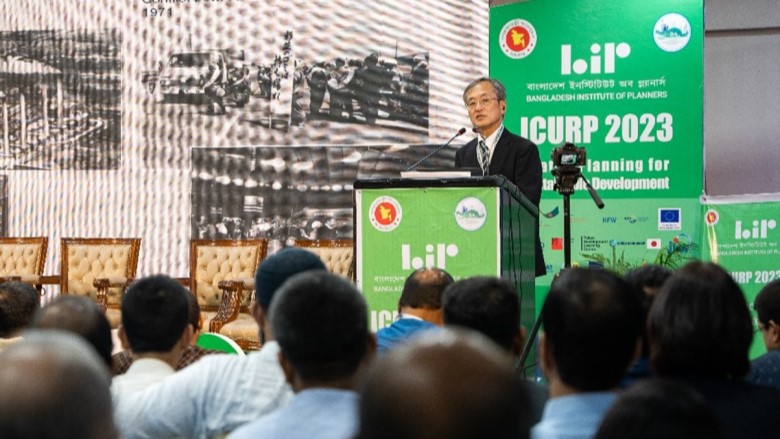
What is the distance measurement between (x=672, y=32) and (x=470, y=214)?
3551mm

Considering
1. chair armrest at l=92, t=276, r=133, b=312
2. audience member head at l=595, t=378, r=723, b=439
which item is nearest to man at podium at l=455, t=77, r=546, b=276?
chair armrest at l=92, t=276, r=133, b=312

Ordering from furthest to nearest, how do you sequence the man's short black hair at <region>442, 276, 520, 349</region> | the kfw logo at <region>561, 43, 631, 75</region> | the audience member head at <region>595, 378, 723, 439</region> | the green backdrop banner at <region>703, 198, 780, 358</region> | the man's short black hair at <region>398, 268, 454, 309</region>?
the kfw logo at <region>561, 43, 631, 75</region> → the green backdrop banner at <region>703, 198, 780, 358</region> → the man's short black hair at <region>398, 268, 454, 309</region> → the man's short black hair at <region>442, 276, 520, 349</region> → the audience member head at <region>595, 378, 723, 439</region>

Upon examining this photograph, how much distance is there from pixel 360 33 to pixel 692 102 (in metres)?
2.48

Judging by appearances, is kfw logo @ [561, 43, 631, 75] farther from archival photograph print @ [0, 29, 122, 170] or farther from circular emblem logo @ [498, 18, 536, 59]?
archival photograph print @ [0, 29, 122, 170]

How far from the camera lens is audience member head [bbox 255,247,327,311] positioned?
211 cm

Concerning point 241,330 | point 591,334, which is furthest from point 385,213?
point 241,330

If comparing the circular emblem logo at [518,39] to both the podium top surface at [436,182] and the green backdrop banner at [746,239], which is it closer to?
the green backdrop banner at [746,239]

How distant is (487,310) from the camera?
2223 millimetres

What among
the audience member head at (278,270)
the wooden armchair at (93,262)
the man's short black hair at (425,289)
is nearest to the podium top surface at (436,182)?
the man's short black hair at (425,289)

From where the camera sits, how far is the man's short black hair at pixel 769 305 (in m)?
2.90

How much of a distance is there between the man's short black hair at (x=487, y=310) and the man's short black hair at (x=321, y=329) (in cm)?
75

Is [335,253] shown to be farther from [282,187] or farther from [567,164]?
[567,164]

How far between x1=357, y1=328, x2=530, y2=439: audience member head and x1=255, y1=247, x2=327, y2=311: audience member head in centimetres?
132

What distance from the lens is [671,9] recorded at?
6.66m
